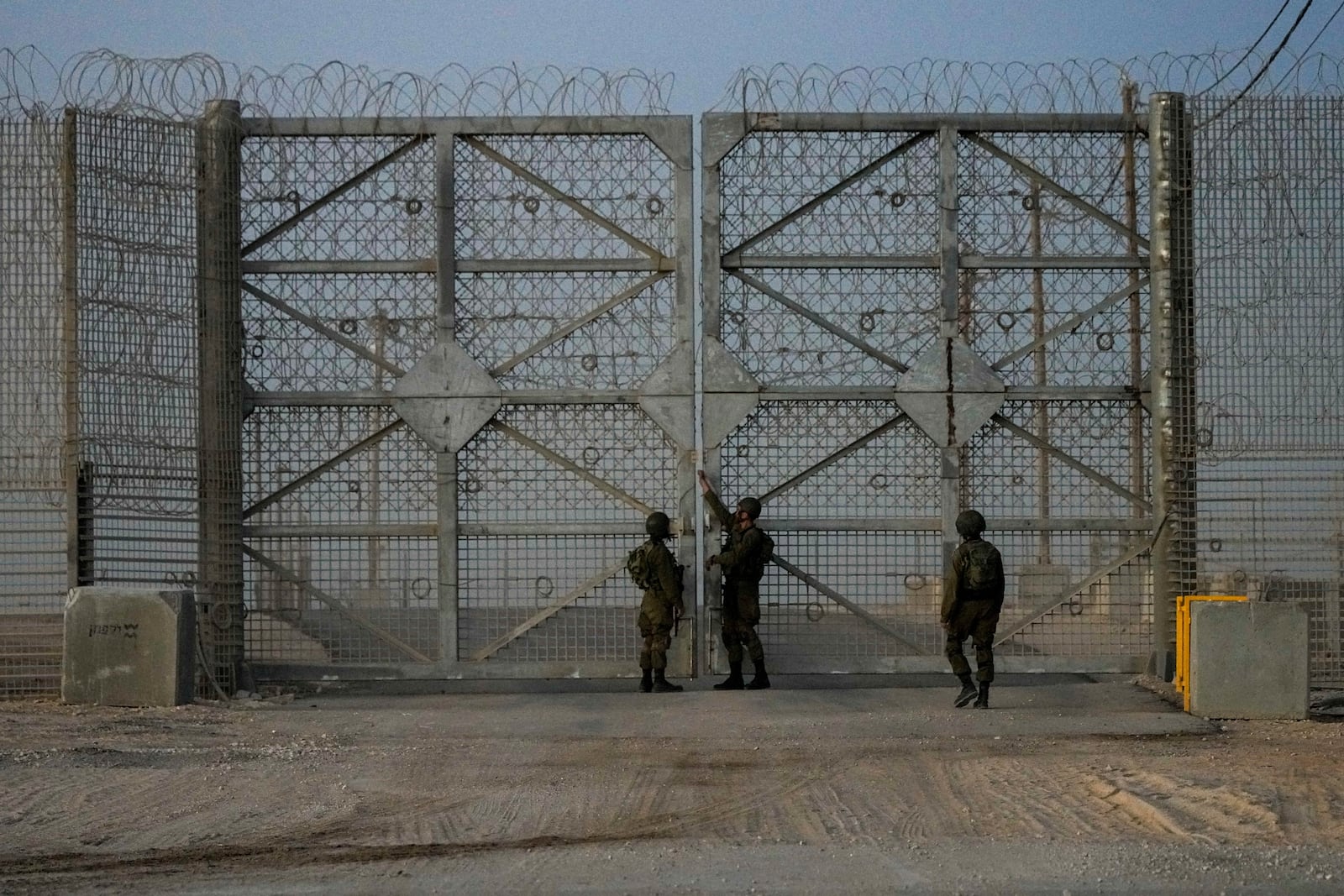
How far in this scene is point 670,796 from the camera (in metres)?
8.03

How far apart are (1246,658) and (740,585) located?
342cm

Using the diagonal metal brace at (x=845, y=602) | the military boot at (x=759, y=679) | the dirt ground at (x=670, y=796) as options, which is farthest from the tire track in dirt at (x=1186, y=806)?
the diagonal metal brace at (x=845, y=602)

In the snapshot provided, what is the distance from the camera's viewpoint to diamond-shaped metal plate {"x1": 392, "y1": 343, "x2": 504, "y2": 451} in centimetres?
1245

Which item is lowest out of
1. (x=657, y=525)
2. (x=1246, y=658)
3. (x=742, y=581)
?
(x=1246, y=658)

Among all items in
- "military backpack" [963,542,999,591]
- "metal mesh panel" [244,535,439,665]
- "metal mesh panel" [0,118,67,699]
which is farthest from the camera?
"metal mesh panel" [244,535,439,665]

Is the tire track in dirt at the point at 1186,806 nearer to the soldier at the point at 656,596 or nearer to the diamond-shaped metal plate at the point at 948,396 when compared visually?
the soldier at the point at 656,596

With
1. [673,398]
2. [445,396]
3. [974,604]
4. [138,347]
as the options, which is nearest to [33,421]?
[138,347]

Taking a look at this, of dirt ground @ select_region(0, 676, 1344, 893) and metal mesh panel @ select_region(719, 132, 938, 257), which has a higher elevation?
metal mesh panel @ select_region(719, 132, 938, 257)

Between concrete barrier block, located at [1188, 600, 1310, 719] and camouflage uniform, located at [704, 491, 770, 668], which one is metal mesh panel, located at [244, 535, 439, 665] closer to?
camouflage uniform, located at [704, 491, 770, 668]

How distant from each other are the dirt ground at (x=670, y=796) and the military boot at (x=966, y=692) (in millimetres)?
207

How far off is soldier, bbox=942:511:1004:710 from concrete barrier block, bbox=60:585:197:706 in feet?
16.8

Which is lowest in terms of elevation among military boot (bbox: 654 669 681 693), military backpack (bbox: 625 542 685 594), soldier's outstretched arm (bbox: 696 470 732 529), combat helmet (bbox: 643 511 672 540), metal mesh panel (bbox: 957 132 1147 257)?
military boot (bbox: 654 669 681 693)

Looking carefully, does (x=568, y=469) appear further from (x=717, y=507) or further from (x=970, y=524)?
(x=970, y=524)

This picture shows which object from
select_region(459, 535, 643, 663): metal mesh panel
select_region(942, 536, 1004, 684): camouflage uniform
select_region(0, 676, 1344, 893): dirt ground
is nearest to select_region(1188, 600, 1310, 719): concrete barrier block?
select_region(0, 676, 1344, 893): dirt ground
